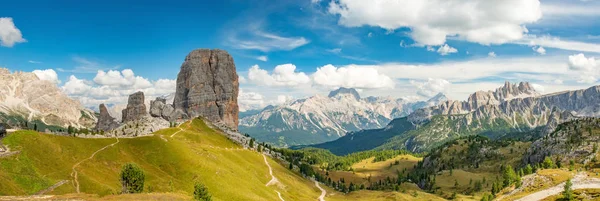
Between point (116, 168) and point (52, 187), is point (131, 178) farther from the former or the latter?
point (116, 168)

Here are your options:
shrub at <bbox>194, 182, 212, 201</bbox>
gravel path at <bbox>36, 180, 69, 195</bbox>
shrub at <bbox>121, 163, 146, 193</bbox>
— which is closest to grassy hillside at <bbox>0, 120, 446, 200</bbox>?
gravel path at <bbox>36, 180, 69, 195</bbox>

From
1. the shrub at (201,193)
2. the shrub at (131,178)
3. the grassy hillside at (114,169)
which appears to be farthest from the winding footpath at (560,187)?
the shrub at (131,178)

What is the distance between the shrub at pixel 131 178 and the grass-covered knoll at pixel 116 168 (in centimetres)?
412

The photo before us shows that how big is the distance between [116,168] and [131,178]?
33448 mm

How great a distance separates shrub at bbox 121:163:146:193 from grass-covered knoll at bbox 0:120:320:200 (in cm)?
412

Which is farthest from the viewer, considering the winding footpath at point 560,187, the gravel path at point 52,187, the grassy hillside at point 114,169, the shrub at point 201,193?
the winding footpath at point 560,187

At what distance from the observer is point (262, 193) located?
502ft

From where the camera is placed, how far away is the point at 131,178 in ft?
371

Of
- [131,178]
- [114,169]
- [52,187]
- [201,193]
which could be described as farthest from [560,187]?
[52,187]

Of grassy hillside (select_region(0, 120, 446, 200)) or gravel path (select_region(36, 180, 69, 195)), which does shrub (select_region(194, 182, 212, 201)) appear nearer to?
grassy hillside (select_region(0, 120, 446, 200))

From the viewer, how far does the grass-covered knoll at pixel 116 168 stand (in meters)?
110

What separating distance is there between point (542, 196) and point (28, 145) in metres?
172

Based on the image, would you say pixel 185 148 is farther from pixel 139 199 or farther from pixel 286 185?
pixel 139 199

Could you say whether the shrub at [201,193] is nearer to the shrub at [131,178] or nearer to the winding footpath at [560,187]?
the shrub at [131,178]
